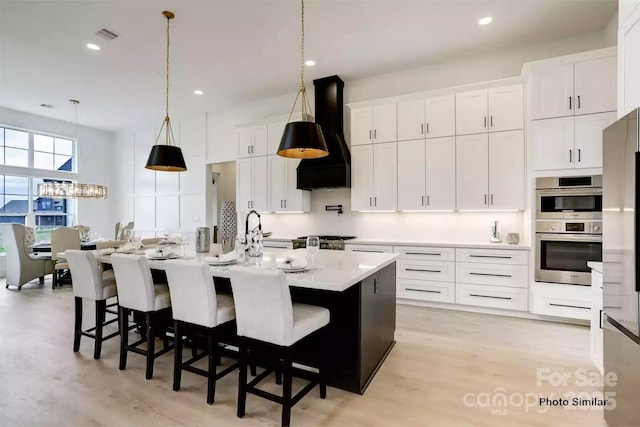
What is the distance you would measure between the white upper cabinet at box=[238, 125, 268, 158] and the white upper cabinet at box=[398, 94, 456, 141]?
7.73 ft

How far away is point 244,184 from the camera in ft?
19.1

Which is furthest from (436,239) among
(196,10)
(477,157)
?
(196,10)

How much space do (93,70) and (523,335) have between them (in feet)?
21.6

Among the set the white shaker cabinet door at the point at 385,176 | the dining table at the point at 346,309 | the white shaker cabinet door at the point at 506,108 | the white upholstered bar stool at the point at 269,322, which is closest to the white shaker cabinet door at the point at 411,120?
the white shaker cabinet door at the point at 385,176

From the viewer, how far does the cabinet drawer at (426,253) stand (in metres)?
4.11

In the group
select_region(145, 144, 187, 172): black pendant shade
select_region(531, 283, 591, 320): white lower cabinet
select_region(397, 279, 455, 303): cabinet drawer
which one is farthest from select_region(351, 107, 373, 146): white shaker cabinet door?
select_region(531, 283, 591, 320): white lower cabinet

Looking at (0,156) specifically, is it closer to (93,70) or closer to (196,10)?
(93,70)

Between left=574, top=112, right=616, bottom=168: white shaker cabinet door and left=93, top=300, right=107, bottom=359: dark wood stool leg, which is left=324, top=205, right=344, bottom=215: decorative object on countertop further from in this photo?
left=93, top=300, right=107, bottom=359: dark wood stool leg

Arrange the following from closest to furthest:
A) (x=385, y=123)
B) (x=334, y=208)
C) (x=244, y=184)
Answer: (x=385, y=123) < (x=334, y=208) < (x=244, y=184)

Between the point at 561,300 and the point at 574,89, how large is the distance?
7.64 feet

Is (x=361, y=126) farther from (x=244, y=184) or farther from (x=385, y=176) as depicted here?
(x=244, y=184)

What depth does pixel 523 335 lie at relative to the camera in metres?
3.29

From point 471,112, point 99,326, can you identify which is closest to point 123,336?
point 99,326

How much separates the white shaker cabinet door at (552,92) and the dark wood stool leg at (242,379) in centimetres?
394
